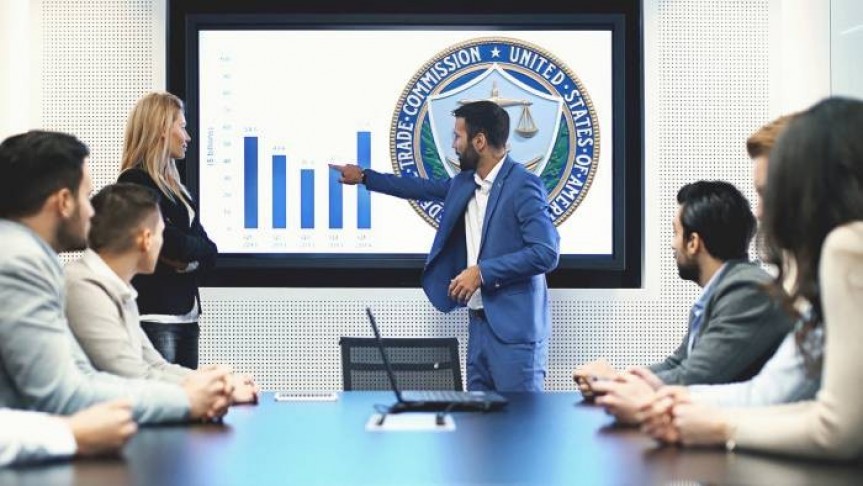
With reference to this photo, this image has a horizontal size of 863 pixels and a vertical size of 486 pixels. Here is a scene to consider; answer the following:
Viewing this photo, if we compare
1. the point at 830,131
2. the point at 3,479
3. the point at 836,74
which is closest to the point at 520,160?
the point at 836,74

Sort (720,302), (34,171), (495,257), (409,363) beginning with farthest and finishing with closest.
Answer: (495,257), (409,363), (720,302), (34,171)

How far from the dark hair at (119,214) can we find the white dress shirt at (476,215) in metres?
1.99

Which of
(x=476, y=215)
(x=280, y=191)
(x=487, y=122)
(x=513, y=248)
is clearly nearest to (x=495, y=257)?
(x=513, y=248)

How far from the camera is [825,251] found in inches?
72.9

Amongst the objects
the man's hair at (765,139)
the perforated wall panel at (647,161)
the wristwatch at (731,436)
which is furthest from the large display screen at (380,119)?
the wristwatch at (731,436)

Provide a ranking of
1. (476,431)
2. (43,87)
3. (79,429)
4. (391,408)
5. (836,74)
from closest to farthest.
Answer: (79,429)
(476,431)
(391,408)
(836,74)
(43,87)

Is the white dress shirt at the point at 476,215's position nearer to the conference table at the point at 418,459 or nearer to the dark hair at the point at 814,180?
the conference table at the point at 418,459

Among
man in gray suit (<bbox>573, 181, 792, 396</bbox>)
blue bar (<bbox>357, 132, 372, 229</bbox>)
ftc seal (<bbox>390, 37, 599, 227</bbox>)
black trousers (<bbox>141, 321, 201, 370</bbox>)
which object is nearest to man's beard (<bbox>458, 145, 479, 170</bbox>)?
ftc seal (<bbox>390, 37, 599, 227</bbox>)

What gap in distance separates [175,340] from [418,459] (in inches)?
85.5

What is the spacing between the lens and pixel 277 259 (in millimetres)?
5508

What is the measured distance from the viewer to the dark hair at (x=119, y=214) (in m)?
2.91

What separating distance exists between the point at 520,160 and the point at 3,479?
3.96 meters

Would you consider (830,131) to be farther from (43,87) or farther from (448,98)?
(43,87)

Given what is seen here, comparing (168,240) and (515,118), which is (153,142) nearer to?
(168,240)
